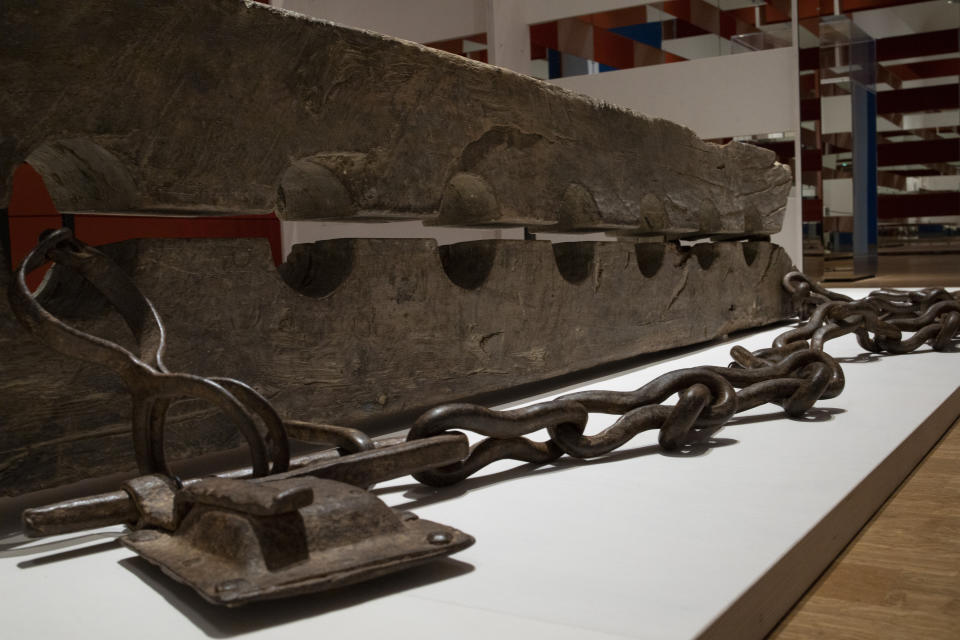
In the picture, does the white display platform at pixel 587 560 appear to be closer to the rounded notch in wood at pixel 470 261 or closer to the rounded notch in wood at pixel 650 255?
the rounded notch in wood at pixel 470 261

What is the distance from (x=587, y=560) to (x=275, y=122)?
4.40 ft

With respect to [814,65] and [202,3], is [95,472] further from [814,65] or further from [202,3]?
[814,65]

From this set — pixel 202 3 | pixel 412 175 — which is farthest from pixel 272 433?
pixel 412 175

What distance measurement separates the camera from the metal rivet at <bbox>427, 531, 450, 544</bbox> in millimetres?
1300

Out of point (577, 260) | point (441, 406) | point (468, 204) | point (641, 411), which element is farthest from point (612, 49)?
point (441, 406)

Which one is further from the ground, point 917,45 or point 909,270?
point 917,45

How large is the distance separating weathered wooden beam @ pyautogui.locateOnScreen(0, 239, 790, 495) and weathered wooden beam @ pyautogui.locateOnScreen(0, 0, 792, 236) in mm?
139

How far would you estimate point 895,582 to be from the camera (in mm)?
1406

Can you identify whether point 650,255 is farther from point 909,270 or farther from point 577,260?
point 909,270

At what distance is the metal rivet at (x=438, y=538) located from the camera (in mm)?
1300

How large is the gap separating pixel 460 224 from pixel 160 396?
1.58 meters

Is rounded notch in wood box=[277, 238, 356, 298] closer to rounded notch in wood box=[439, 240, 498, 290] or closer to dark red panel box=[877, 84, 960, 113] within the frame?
rounded notch in wood box=[439, 240, 498, 290]

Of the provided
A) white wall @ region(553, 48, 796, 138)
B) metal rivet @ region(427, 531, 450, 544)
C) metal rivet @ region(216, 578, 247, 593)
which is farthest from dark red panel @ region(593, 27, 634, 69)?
metal rivet @ region(216, 578, 247, 593)

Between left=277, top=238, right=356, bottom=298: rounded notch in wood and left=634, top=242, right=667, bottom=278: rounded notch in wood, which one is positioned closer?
left=277, top=238, right=356, bottom=298: rounded notch in wood
